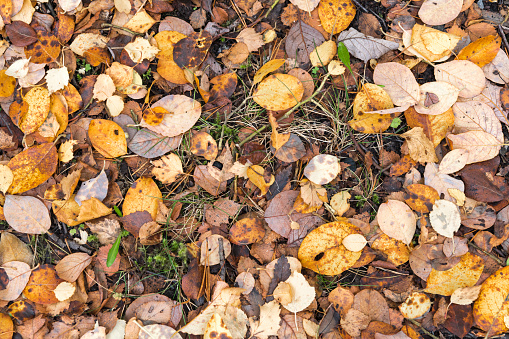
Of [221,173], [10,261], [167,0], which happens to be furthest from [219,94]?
[10,261]

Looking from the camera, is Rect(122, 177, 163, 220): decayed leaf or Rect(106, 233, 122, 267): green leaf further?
Rect(122, 177, 163, 220): decayed leaf

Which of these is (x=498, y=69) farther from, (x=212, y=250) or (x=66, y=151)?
(x=66, y=151)

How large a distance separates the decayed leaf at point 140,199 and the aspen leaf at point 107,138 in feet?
0.82

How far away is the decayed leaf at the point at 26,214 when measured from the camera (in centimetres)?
210

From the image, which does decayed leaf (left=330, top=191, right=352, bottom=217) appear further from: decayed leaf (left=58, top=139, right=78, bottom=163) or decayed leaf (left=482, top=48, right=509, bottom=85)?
decayed leaf (left=58, top=139, right=78, bottom=163)

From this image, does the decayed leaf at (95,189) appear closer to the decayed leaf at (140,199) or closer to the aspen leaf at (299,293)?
the decayed leaf at (140,199)

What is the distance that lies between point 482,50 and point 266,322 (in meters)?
2.14

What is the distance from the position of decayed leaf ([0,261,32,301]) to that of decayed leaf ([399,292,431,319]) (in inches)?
90.6

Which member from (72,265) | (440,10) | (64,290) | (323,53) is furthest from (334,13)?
(64,290)

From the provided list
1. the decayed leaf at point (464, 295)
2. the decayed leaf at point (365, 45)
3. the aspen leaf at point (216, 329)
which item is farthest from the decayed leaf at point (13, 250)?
the decayed leaf at point (464, 295)

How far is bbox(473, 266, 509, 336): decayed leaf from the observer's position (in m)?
1.99

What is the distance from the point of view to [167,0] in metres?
2.18

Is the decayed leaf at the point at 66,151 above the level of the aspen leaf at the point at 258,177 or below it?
above

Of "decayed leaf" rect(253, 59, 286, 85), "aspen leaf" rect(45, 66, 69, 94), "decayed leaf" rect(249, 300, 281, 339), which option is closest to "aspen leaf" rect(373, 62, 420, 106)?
"decayed leaf" rect(253, 59, 286, 85)
